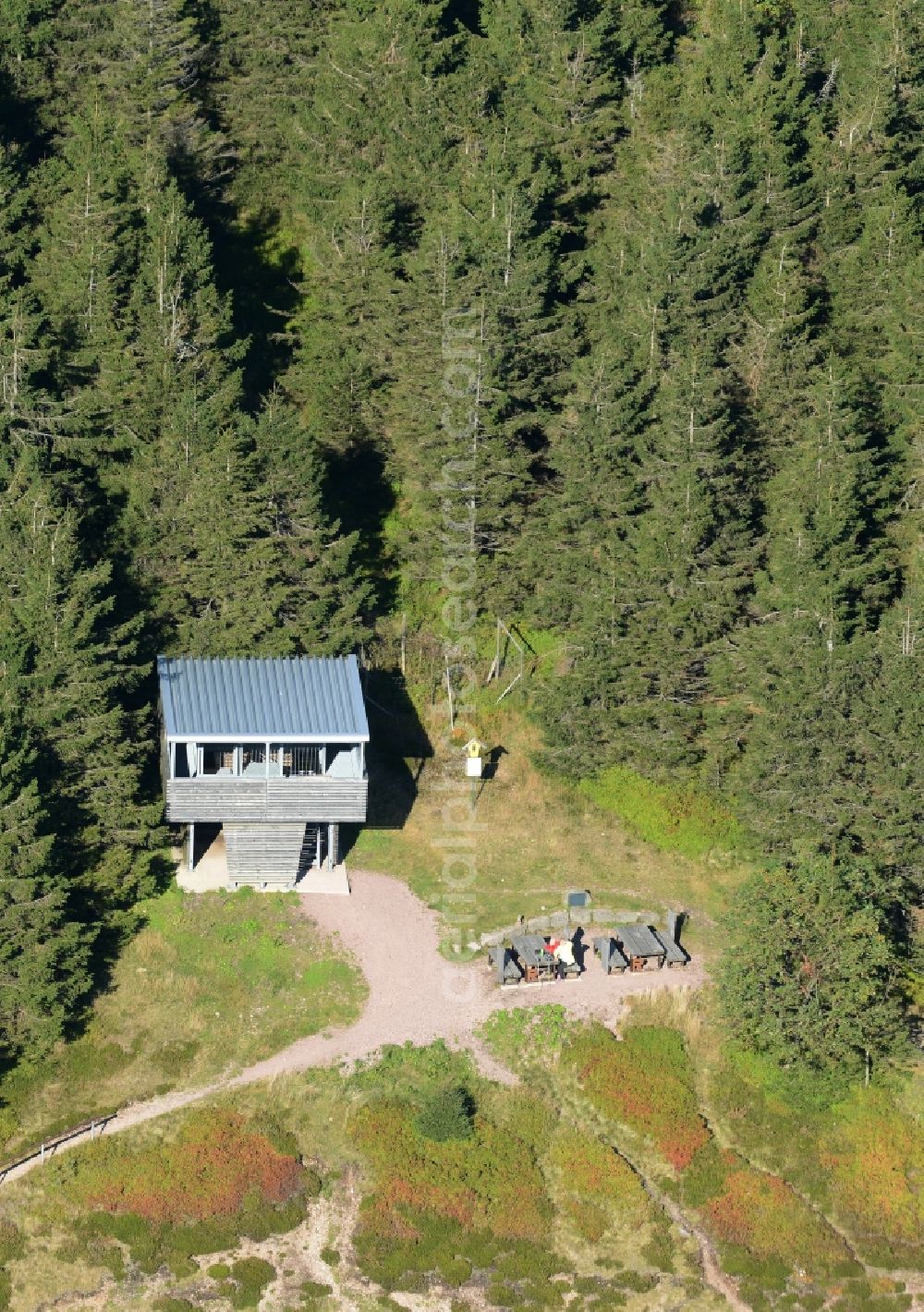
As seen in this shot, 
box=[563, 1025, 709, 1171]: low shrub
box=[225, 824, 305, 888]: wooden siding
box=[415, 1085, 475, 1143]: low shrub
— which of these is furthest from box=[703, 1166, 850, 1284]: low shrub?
box=[225, 824, 305, 888]: wooden siding

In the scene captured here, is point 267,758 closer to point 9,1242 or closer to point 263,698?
point 263,698

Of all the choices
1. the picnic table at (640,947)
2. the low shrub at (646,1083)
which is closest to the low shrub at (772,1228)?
the low shrub at (646,1083)

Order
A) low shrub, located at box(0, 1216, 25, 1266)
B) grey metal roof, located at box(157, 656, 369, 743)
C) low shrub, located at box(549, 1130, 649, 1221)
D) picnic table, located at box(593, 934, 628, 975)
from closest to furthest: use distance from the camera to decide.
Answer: low shrub, located at box(0, 1216, 25, 1266) → low shrub, located at box(549, 1130, 649, 1221) → picnic table, located at box(593, 934, 628, 975) → grey metal roof, located at box(157, 656, 369, 743)

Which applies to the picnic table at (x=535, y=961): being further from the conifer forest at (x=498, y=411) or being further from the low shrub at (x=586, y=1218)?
the low shrub at (x=586, y=1218)

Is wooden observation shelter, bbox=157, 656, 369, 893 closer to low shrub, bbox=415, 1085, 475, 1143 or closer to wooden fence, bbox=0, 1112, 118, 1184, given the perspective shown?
low shrub, bbox=415, 1085, 475, 1143

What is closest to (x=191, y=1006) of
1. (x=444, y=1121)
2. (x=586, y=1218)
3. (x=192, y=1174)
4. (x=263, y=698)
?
(x=192, y=1174)

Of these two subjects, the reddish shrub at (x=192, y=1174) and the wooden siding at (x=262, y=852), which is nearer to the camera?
the reddish shrub at (x=192, y=1174)
